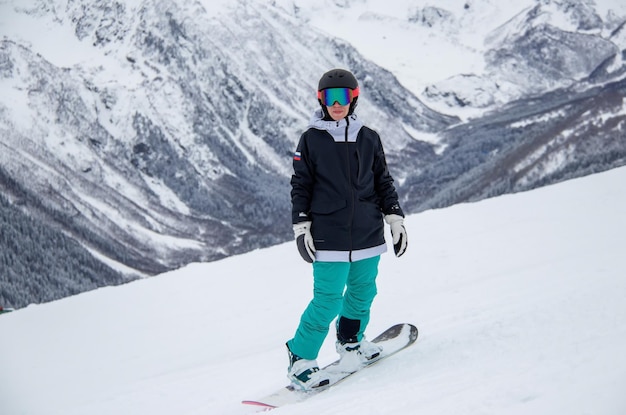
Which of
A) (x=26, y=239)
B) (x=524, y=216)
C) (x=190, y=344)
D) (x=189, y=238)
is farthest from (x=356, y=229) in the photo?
(x=189, y=238)

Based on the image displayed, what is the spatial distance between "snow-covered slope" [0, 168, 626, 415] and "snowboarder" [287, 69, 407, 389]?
82cm

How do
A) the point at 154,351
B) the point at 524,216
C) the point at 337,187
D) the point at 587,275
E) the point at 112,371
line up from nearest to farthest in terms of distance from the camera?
the point at 337,187 < the point at 587,275 < the point at 112,371 < the point at 154,351 < the point at 524,216

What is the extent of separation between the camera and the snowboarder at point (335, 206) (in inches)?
239

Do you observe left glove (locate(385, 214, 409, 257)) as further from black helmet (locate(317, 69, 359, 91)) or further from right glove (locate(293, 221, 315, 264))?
black helmet (locate(317, 69, 359, 91))

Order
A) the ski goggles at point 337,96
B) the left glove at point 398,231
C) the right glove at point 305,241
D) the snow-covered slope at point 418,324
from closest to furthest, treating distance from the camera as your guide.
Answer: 1. the snow-covered slope at point 418,324
2. the right glove at point 305,241
3. the ski goggles at point 337,96
4. the left glove at point 398,231

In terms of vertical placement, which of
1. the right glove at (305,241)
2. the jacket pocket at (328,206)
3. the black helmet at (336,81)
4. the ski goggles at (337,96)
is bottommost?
the right glove at (305,241)

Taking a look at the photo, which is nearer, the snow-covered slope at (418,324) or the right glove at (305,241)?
the snow-covered slope at (418,324)

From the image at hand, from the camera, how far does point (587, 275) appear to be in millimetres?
8164

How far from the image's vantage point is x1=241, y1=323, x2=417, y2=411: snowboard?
6.21m

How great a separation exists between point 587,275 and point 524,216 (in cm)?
758

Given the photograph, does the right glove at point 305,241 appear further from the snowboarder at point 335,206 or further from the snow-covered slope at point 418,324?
the snow-covered slope at point 418,324

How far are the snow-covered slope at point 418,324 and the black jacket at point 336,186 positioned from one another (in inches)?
60.3

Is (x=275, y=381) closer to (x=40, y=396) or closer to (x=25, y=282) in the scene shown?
(x=40, y=396)

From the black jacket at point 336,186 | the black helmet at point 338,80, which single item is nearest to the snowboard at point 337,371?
the black jacket at point 336,186
